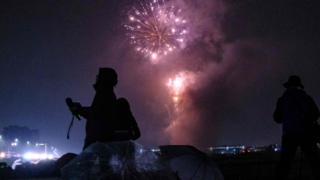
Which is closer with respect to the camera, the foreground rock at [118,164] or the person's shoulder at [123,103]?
the foreground rock at [118,164]

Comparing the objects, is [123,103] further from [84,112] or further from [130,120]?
[84,112]

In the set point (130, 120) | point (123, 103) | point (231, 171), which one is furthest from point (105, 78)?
point (231, 171)

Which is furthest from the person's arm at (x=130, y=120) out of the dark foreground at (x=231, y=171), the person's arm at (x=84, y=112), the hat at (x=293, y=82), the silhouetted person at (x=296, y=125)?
the hat at (x=293, y=82)

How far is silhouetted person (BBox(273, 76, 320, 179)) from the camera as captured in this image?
1103cm

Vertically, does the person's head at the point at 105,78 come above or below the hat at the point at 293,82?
below

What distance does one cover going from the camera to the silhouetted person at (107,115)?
7.70 meters

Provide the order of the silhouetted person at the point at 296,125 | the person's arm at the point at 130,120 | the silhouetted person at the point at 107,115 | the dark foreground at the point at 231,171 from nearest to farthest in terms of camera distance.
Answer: the silhouetted person at the point at 107,115 → the person's arm at the point at 130,120 → the silhouetted person at the point at 296,125 → the dark foreground at the point at 231,171

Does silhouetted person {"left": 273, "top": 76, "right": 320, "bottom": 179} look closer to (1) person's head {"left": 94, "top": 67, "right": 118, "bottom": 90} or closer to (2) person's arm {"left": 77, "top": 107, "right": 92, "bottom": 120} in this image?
(1) person's head {"left": 94, "top": 67, "right": 118, "bottom": 90}

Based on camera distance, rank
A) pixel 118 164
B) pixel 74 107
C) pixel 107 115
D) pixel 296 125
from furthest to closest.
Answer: pixel 296 125, pixel 74 107, pixel 107 115, pixel 118 164

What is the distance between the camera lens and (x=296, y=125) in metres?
11.1

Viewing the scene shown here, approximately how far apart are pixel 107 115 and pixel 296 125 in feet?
15.5

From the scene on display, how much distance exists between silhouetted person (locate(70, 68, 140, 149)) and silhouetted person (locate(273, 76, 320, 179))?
14.0 feet

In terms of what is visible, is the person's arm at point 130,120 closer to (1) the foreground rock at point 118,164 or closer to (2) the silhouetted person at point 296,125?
(1) the foreground rock at point 118,164

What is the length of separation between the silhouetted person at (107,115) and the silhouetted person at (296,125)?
14.0 feet
